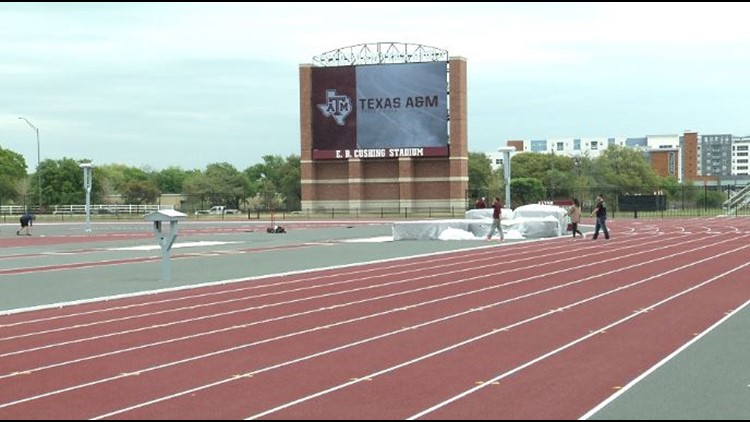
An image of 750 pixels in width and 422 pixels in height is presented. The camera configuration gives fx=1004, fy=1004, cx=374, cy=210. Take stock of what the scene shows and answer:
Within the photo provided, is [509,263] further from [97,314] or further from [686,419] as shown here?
[686,419]

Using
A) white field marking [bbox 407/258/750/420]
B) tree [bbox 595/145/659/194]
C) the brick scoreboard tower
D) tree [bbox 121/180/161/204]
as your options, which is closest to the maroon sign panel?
the brick scoreboard tower

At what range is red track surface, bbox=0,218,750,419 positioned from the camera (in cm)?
826

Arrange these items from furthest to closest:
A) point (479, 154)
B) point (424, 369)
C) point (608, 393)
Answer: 1. point (479, 154)
2. point (424, 369)
3. point (608, 393)

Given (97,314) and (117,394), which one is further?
(97,314)

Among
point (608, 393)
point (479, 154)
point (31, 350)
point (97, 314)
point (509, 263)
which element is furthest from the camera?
point (479, 154)

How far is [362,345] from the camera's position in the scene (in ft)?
37.1

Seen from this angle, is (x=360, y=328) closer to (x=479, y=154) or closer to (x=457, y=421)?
(x=457, y=421)

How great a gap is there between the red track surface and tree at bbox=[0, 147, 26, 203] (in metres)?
110

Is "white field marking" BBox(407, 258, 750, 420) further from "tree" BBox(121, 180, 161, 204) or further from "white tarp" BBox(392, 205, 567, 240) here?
"tree" BBox(121, 180, 161, 204)

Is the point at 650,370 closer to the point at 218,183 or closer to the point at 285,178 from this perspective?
the point at 285,178

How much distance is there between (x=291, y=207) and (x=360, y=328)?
92185mm

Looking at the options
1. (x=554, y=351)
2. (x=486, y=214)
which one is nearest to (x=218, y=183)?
(x=486, y=214)

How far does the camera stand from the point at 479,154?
5468 inches

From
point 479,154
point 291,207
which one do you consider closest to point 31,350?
point 291,207
